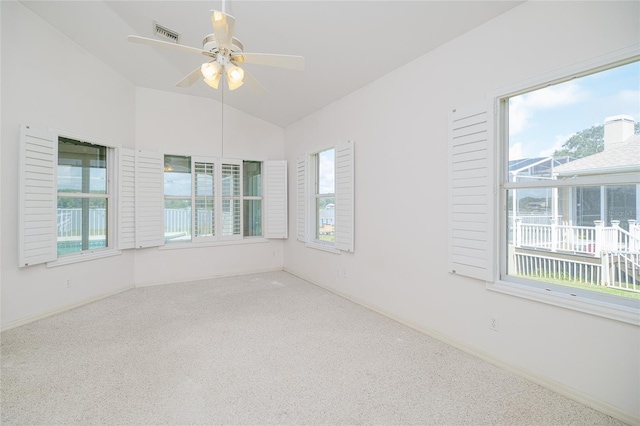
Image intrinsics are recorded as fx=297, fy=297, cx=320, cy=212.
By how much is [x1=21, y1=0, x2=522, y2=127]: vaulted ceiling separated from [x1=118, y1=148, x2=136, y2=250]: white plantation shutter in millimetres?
1234

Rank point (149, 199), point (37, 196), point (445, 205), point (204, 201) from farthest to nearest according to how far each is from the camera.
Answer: point (204, 201) → point (149, 199) → point (37, 196) → point (445, 205)

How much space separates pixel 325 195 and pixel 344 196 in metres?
0.74

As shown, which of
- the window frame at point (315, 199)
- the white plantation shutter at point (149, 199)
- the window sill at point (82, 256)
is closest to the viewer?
the window sill at point (82, 256)

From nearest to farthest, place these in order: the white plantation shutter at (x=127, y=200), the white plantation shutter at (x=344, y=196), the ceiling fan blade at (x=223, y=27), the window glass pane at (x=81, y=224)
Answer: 1. the ceiling fan blade at (x=223, y=27)
2. the window glass pane at (x=81, y=224)
3. the white plantation shutter at (x=344, y=196)
4. the white plantation shutter at (x=127, y=200)

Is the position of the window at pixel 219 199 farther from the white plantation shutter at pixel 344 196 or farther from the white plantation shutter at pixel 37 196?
the white plantation shutter at pixel 344 196

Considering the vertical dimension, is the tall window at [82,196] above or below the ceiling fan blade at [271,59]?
below

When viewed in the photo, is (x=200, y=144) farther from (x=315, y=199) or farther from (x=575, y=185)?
(x=575, y=185)

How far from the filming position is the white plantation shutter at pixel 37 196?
3.12 metres

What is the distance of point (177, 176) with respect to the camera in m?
5.09

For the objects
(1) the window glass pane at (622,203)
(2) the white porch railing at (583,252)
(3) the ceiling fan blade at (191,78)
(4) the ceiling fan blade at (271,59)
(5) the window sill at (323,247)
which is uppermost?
(3) the ceiling fan blade at (191,78)

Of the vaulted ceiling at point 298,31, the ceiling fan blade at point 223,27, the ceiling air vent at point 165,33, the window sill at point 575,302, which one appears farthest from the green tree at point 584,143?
the ceiling air vent at point 165,33

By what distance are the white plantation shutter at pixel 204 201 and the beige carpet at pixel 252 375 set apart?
1928 millimetres

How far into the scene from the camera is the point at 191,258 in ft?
16.9

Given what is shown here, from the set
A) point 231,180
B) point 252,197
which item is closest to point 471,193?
point 252,197
